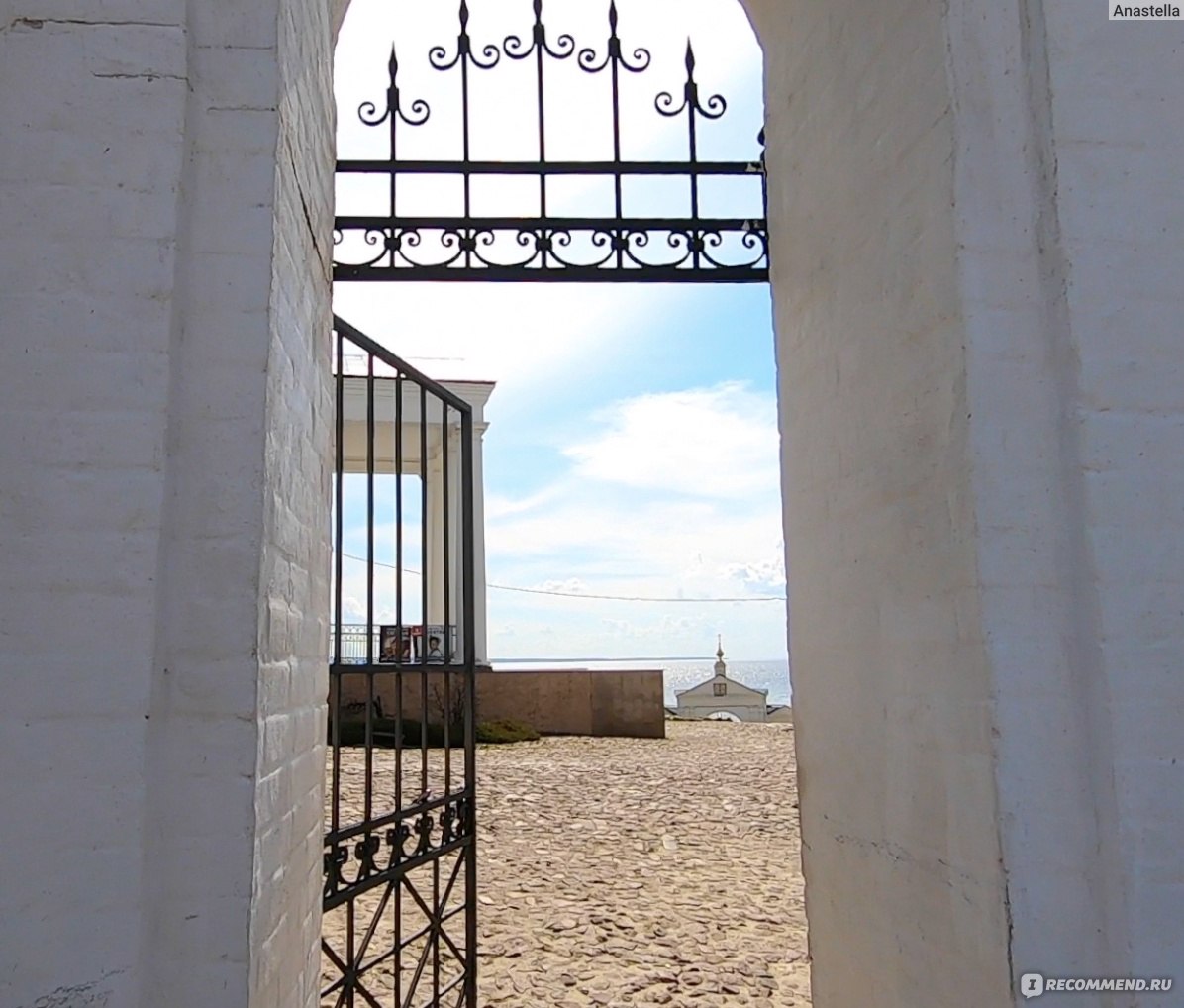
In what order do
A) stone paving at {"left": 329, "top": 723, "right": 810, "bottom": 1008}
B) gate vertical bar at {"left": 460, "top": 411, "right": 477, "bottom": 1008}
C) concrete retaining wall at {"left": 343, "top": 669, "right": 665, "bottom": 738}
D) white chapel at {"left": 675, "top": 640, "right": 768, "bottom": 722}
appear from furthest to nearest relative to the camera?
white chapel at {"left": 675, "top": 640, "right": 768, "bottom": 722} < concrete retaining wall at {"left": 343, "top": 669, "right": 665, "bottom": 738} < stone paving at {"left": 329, "top": 723, "right": 810, "bottom": 1008} < gate vertical bar at {"left": 460, "top": 411, "right": 477, "bottom": 1008}

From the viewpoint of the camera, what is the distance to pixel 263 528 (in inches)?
74.2

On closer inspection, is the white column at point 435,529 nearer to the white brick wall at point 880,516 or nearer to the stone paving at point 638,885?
the stone paving at point 638,885

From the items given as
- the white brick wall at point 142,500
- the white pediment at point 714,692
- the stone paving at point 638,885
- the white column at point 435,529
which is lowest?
the stone paving at point 638,885

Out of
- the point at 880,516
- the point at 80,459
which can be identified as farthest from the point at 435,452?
the point at 80,459

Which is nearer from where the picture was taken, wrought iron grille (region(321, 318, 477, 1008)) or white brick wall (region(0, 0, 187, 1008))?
white brick wall (region(0, 0, 187, 1008))

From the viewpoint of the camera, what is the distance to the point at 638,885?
6039mm

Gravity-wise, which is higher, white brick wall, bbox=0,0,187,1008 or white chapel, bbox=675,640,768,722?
white brick wall, bbox=0,0,187,1008

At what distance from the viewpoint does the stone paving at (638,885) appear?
4508 mm

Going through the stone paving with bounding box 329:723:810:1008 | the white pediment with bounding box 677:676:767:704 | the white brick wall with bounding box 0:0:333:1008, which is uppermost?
the white brick wall with bounding box 0:0:333:1008

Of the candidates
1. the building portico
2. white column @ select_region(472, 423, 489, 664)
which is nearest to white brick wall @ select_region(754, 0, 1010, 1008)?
the building portico

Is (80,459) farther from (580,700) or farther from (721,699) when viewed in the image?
(721,699)

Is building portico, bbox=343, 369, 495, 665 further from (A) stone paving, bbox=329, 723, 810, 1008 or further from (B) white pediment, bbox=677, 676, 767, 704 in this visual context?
(B) white pediment, bbox=677, 676, 767, 704

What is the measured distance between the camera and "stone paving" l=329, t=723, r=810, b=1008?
451cm

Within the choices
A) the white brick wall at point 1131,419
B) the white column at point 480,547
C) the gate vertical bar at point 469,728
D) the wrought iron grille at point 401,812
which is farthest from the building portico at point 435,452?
the white brick wall at point 1131,419
